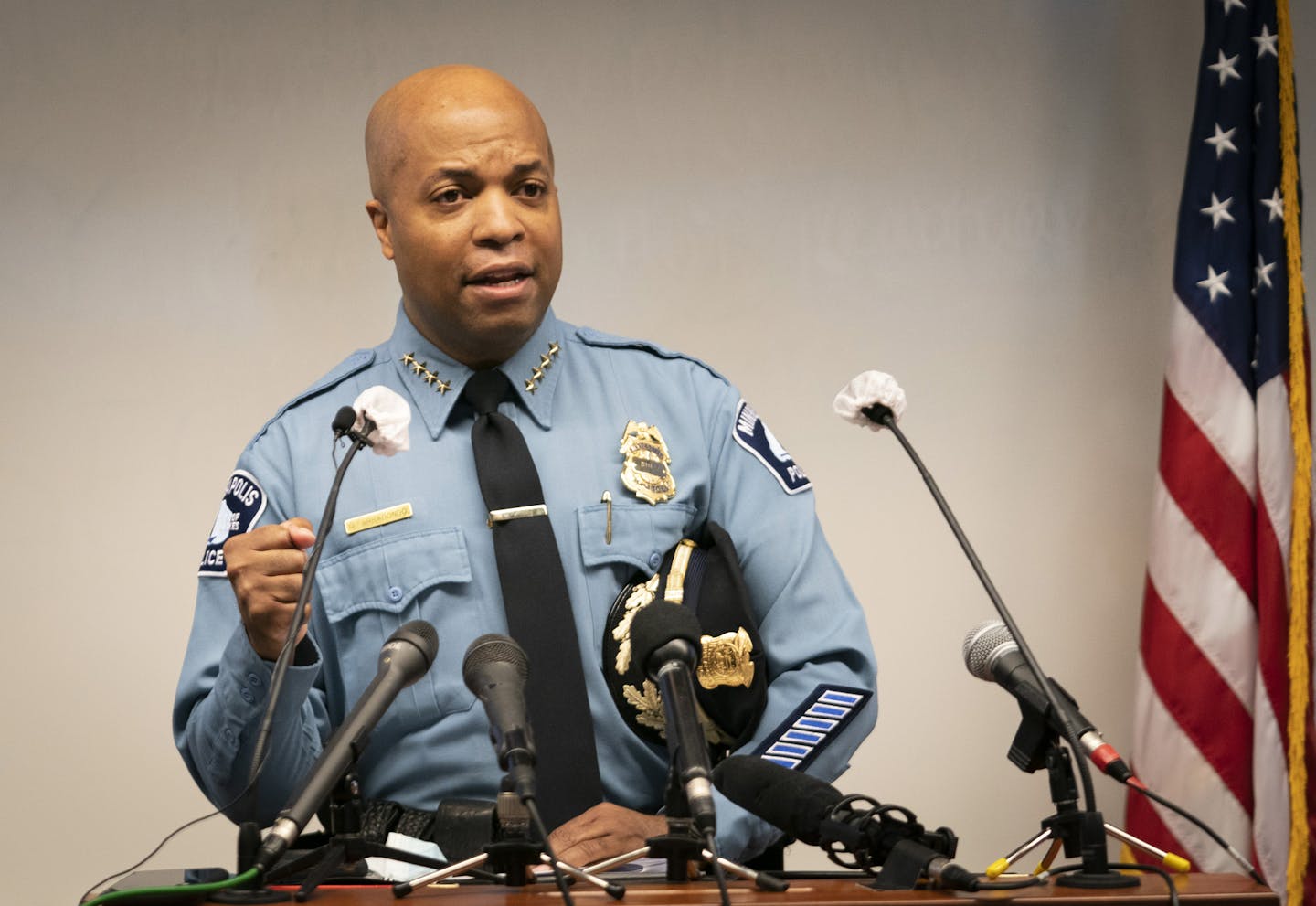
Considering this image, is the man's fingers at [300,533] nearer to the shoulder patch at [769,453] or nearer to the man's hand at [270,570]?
the man's hand at [270,570]

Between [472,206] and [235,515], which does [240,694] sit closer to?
[235,515]

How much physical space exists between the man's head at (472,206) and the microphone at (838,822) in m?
0.89

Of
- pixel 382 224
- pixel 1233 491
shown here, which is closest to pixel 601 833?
pixel 382 224

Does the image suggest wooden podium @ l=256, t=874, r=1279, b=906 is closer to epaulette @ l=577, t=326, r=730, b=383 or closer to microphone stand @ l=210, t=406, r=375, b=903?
microphone stand @ l=210, t=406, r=375, b=903

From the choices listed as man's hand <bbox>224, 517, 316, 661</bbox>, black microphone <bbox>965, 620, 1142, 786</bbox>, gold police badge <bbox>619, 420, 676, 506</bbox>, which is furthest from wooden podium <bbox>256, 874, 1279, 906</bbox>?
gold police badge <bbox>619, 420, 676, 506</bbox>

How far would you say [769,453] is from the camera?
8.28 ft

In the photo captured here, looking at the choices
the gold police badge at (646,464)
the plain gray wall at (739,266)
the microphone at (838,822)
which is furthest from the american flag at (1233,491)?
the microphone at (838,822)

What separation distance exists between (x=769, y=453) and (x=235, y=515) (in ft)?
2.64

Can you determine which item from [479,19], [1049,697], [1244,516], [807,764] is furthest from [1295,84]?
[1049,697]

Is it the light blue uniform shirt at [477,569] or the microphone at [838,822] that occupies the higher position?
the light blue uniform shirt at [477,569]

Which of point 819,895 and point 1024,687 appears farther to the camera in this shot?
point 1024,687

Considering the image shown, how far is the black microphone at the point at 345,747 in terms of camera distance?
1.57 m

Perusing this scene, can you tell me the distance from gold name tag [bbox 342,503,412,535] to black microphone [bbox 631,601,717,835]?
84 centimetres

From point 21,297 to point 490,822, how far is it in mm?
2021
